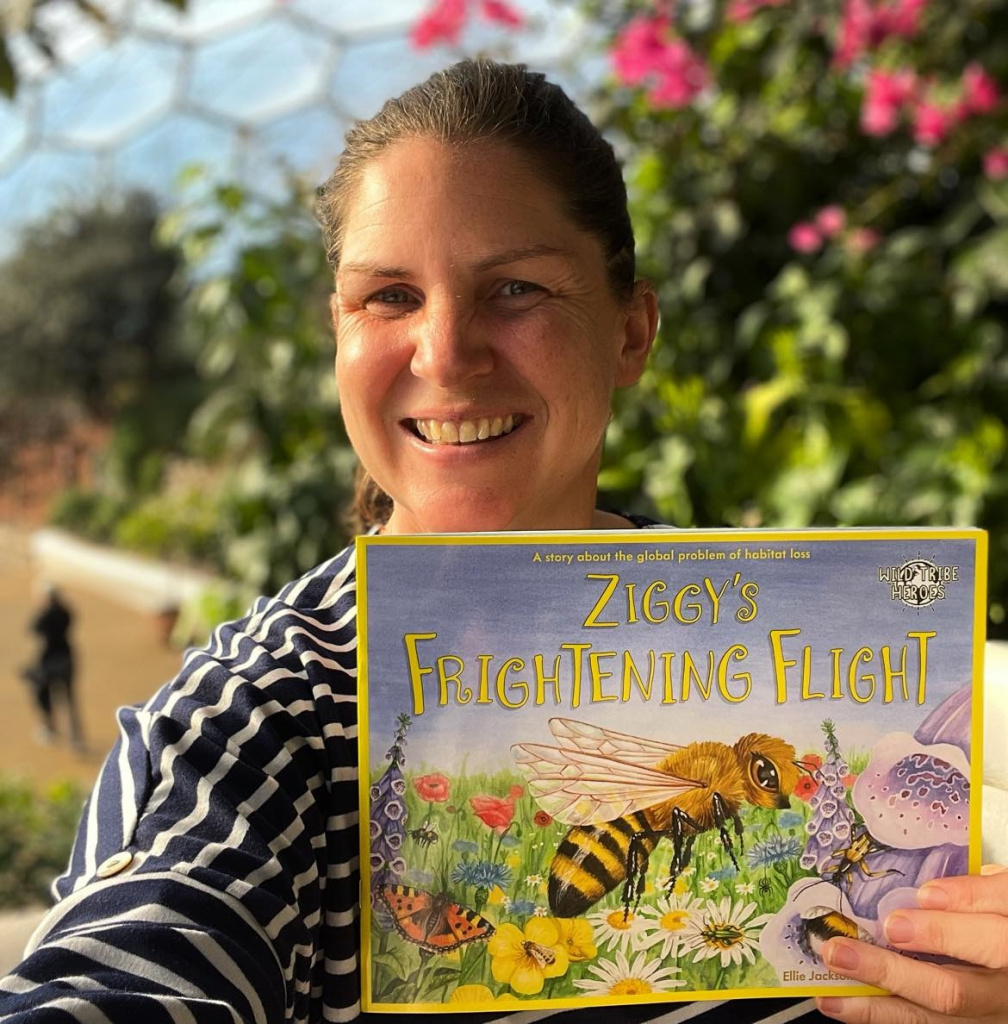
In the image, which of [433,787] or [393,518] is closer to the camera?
[433,787]

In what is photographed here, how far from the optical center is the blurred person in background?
4.64 metres

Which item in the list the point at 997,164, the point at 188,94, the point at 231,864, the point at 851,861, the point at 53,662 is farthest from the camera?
the point at 188,94

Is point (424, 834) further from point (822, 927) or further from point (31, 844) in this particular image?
point (31, 844)

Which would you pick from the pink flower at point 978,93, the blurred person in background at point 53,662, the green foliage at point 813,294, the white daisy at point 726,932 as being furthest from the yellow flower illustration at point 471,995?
the blurred person in background at point 53,662

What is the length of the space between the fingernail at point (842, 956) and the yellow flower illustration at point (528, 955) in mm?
144

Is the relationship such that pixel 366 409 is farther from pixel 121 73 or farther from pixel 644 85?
pixel 121 73

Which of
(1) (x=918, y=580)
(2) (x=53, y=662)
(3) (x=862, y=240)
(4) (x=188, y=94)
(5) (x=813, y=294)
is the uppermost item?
(4) (x=188, y=94)

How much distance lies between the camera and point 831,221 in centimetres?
274

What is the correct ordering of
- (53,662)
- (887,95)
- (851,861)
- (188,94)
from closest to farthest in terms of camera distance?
(851,861)
(887,95)
(53,662)
(188,94)

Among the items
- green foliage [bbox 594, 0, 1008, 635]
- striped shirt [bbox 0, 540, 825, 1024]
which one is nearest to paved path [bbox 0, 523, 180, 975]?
green foliage [bbox 594, 0, 1008, 635]

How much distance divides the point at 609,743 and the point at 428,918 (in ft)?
0.43

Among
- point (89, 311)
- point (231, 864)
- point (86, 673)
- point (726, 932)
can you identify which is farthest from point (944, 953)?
point (89, 311)

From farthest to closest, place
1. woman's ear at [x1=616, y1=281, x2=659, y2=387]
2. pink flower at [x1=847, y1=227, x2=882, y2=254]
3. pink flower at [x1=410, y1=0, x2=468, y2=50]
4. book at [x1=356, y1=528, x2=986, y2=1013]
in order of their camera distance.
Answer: pink flower at [x1=410, y1=0, x2=468, y2=50]
pink flower at [x1=847, y1=227, x2=882, y2=254]
woman's ear at [x1=616, y1=281, x2=659, y2=387]
book at [x1=356, y1=528, x2=986, y2=1013]

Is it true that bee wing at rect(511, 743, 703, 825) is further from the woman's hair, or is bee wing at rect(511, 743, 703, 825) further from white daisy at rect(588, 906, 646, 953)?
the woman's hair
